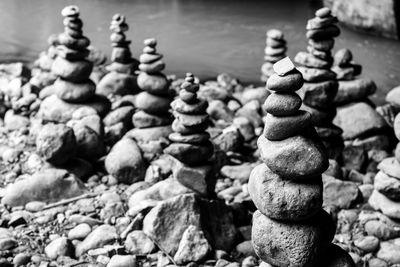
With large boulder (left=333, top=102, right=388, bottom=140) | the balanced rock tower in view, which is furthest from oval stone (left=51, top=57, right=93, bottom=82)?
large boulder (left=333, top=102, right=388, bottom=140)

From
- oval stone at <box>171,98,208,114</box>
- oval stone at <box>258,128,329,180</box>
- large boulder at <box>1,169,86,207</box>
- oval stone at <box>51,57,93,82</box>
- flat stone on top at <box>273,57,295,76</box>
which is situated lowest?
large boulder at <box>1,169,86,207</box>

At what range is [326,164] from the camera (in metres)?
3.58

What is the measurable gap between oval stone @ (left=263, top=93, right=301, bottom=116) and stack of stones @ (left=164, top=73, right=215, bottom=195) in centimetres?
182

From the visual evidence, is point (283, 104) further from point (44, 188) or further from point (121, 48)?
point (121, 48)

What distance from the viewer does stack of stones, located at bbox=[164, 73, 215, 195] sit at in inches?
212

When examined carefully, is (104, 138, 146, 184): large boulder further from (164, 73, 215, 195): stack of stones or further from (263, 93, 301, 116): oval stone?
(263, 93, 301, 116): oval stone

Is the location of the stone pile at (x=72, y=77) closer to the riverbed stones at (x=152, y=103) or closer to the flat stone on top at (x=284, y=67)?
the riverbed stones at (x=152, y=103)

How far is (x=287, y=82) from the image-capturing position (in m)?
3.55

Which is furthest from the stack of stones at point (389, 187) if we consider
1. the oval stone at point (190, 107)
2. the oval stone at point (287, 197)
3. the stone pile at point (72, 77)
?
the stone pile at point (72, 77)

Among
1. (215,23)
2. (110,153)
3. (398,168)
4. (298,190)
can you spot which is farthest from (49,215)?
(215,23)

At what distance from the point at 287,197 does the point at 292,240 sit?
10.4 inches

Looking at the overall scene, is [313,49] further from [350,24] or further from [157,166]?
[350,24]

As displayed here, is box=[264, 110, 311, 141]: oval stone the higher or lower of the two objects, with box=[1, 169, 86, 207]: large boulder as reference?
higher

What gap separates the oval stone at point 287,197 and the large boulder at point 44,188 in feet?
9.00
